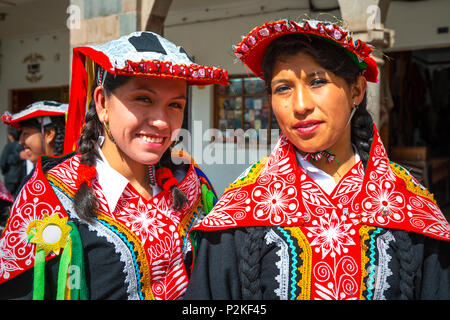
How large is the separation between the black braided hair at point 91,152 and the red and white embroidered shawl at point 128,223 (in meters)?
0.04

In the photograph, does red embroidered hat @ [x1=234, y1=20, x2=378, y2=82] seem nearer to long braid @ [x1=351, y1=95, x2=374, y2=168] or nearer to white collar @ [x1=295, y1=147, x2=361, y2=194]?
long braid @ [x1=351, y1=95, x2=374, y2=168]

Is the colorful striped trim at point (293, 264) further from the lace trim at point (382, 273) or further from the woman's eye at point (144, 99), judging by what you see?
the woman's eye at point (144, 99)

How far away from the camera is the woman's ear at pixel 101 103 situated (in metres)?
1.63

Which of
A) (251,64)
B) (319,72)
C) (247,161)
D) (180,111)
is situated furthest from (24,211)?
(247,161)

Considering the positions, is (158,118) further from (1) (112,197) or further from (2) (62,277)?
(2) (62,277)

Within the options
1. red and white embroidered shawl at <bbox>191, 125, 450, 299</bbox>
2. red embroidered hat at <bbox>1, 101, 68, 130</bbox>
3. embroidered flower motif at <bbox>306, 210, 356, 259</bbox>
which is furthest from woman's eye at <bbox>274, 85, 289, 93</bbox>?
red embroidered hat at <bbox>1, 101, 68, 130</bbox>

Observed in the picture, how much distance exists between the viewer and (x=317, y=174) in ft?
5.28

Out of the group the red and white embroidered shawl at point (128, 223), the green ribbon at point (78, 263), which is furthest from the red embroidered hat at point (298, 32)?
the green ribbon at point (78, 263)

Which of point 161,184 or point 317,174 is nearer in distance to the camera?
point 317,174

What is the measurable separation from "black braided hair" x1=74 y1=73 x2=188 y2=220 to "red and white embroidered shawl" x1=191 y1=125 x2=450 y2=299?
273 millimetres

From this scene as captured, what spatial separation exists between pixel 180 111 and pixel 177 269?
658 millimetres

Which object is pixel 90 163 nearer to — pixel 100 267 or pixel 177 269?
pixel 100 267

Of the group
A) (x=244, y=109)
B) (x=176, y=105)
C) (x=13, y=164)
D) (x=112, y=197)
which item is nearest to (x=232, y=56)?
(x=244, y=109)
